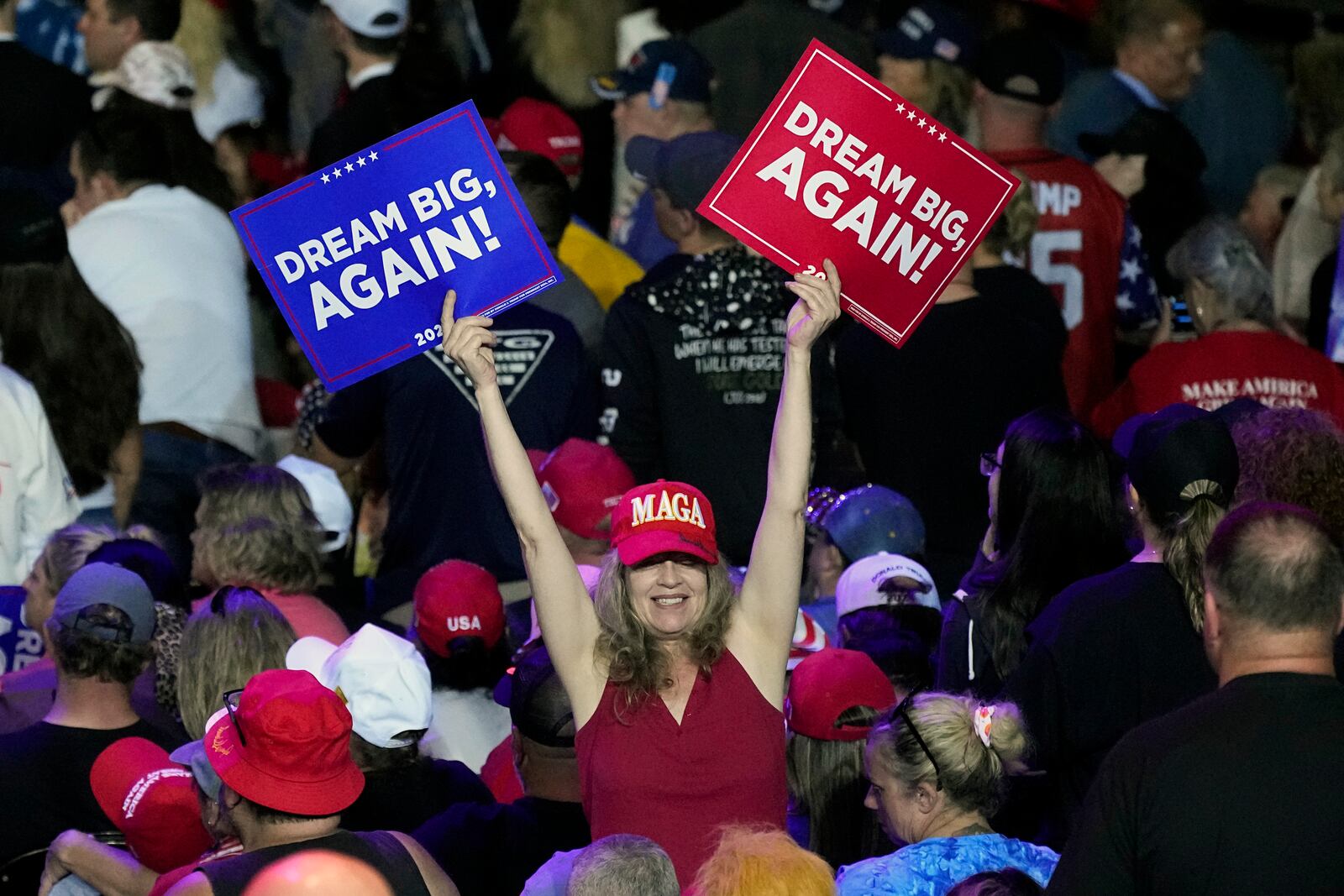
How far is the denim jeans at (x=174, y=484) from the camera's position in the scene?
7.19 meters

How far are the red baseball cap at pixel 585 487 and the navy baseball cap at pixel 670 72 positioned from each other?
272 centimetres

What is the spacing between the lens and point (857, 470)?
736cm

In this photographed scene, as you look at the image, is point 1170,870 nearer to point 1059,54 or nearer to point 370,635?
point 370,635

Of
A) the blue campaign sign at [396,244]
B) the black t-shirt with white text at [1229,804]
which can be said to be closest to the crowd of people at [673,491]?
the black t-shirt with white text at [1229,804]

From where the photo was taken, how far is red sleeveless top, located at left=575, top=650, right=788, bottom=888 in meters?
4.27

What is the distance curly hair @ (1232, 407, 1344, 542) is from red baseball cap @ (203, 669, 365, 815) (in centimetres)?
225

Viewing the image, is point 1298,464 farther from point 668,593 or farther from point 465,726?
point 465,726

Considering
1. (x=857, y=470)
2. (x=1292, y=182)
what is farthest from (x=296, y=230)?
(x=1292, y=182)

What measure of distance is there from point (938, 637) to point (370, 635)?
1566 millimetres

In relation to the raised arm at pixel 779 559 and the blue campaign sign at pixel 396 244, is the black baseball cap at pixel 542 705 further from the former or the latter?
the blue campaign sign at pixel 396 244

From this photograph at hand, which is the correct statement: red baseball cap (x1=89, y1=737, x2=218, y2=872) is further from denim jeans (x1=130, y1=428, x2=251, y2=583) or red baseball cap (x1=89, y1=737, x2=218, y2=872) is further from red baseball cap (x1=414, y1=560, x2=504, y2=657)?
denim jeans (x1=130, y1=428, x2=251, y2=583)

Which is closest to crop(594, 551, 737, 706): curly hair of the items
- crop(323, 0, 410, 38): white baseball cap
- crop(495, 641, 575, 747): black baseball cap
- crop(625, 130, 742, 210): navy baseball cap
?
crop(495, 641, 575, 747): black baseball cap

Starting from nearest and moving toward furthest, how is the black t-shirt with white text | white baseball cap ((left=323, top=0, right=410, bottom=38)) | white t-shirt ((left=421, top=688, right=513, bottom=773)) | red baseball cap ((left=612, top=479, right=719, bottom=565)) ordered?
the black t-shirt with white text < red baseball cap ((left=612, top=479, right=719, bottom=565)) < white t-shirt ((left=421, top=688, right=513, bottom=773)) < white baseball cap ((left=323, top=0, right=410, bottom=38))

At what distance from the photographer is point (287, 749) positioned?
390 centimetres
